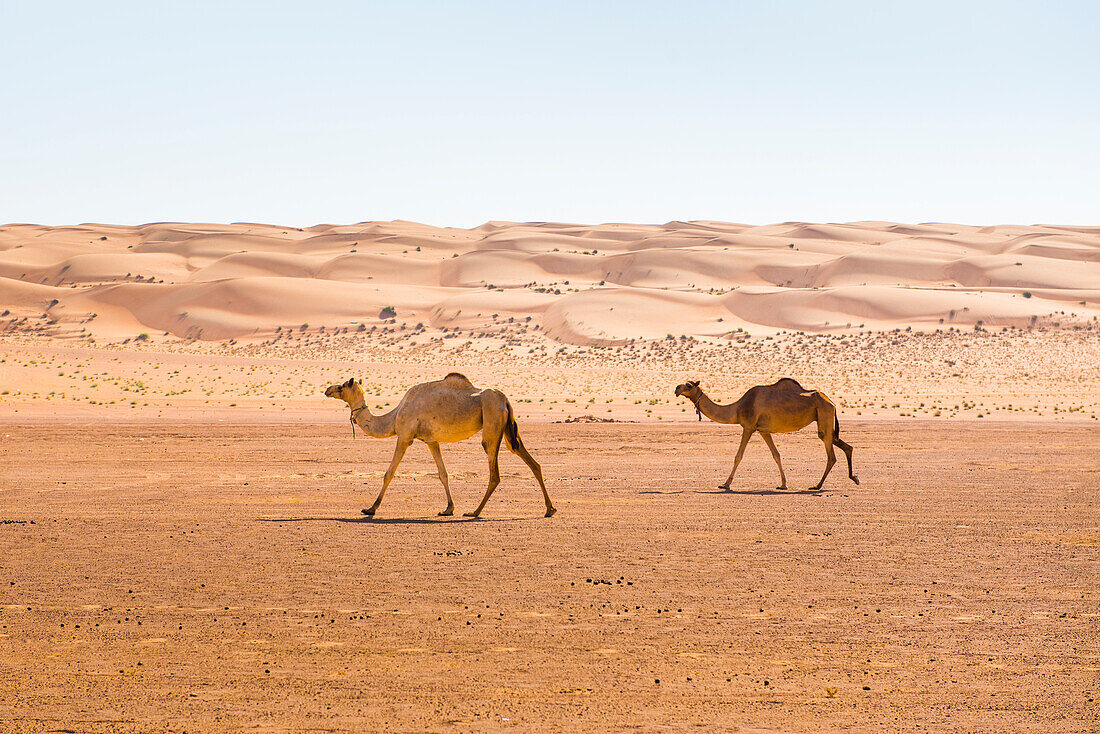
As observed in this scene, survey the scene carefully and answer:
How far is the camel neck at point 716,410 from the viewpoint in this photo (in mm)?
17391

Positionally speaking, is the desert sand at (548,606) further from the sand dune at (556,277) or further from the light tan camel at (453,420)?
the sand dune at (556,277)

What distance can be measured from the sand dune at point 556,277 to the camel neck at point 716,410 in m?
50.4

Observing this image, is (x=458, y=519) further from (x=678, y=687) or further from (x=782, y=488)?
(x=678, y=687)

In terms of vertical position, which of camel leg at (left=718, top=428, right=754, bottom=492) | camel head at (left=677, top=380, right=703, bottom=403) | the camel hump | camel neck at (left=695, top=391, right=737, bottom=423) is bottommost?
camel leg at (left=718, top=428, right=754, bottom=492)

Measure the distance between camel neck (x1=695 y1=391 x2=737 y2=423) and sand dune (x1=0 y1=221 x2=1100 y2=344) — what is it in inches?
1985

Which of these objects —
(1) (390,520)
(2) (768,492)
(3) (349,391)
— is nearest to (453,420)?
(1) (390,520)

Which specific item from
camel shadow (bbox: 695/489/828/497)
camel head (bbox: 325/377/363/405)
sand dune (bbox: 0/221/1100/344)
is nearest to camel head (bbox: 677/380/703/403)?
camel shadow (bbox: 695/489/828/497)

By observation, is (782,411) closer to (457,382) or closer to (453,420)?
(457,382)

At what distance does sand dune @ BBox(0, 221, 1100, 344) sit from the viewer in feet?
252

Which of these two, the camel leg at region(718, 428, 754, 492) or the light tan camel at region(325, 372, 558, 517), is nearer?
the light tan camel at region(325, 372, 558, 517)

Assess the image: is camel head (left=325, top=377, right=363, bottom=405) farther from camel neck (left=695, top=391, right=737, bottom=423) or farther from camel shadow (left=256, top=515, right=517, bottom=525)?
camel neck (left=695, top=391, right=737, bottom=423)

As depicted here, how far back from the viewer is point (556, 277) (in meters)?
118

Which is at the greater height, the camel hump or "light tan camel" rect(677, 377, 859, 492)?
the camel hump

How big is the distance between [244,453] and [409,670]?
49.2 feet
